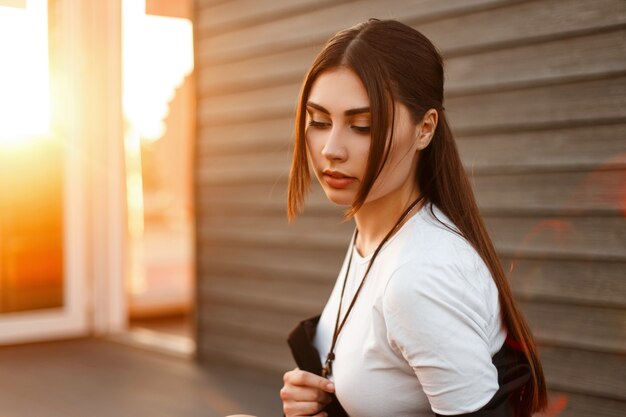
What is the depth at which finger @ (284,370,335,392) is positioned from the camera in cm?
131

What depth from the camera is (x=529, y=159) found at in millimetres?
2584

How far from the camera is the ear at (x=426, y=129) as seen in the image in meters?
1.28

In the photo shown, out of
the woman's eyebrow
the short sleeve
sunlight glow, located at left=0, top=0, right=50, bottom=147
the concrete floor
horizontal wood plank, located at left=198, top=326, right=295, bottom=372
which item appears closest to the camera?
the short sleeve

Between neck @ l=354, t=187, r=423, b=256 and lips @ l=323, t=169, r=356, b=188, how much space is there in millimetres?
113

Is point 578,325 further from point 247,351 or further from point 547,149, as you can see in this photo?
point 247,351

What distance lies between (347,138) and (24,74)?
4.08 m

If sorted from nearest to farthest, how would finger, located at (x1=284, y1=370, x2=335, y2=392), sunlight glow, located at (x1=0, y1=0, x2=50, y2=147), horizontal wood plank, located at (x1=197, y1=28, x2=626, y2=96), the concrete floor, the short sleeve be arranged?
the short sleeve, finger, located at (x1=284, y1=370, x2=335, y2=392), horizontal wood plank, located at (x1=197, y1=28, x2=626, y2=96), the concrete floor, sunlight glow, located at (x1=0, y1=0, x2=50, y2=147)

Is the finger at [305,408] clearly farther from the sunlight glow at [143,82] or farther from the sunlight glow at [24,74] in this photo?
the sunlight glow at [143,82]

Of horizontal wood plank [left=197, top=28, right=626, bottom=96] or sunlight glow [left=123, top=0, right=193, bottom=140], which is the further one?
sunlight glow [left=123, top=0, right=193, bottom=140]

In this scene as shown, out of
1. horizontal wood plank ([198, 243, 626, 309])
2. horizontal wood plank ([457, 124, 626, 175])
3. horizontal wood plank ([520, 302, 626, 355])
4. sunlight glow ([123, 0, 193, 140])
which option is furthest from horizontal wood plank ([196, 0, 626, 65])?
sunlight glow ([123, 0, 193, 140])

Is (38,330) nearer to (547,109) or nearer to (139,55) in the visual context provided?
(139,55)

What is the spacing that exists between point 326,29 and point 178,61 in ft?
10.4

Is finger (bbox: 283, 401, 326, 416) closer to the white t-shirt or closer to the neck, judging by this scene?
the white t-shirt

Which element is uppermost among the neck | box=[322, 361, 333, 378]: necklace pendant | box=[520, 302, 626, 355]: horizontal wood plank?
the neck
